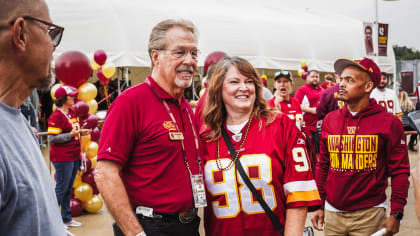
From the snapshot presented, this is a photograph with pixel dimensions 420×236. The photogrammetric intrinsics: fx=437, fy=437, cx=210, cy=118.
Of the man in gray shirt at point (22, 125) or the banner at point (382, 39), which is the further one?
the banner at point (382, 39)

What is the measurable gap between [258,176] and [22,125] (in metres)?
1.45

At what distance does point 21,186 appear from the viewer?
1294 mm

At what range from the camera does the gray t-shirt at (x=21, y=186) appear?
125 cm

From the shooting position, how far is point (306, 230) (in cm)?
265

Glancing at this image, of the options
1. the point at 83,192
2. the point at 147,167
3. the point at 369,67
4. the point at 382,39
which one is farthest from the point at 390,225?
the point at 382,39

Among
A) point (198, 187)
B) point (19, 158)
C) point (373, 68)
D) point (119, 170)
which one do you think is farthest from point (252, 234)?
point (373, 68)

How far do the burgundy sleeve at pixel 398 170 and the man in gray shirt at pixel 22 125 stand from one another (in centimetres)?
261

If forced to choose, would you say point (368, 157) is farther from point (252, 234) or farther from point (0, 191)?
point (0, 191)

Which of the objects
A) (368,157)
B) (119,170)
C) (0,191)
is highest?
(0,191)

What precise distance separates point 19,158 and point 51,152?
4957mm

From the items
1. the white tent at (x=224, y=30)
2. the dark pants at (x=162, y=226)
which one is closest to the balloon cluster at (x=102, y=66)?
the dark pants at (x=162, y=226)

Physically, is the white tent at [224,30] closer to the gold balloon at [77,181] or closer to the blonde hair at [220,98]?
the gold balloon at [77,181]

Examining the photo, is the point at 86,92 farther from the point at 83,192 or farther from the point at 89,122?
the point at 83,192

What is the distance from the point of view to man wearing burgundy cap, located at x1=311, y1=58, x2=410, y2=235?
330 centimetres
